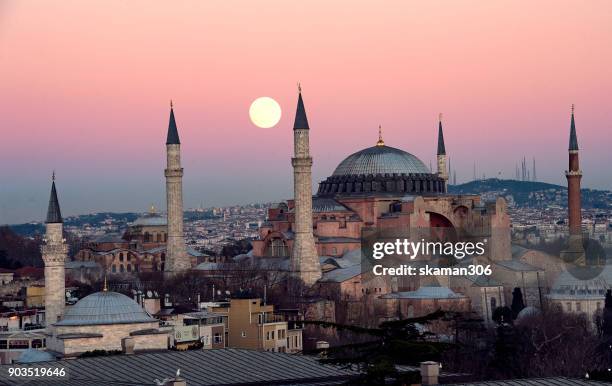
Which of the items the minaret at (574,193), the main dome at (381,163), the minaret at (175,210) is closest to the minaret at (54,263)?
the minaret at (175,210)

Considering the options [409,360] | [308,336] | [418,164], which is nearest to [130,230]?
[418,164]

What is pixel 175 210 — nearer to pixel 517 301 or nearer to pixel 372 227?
pixel 372 227

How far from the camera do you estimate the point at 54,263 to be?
6119 centimetres

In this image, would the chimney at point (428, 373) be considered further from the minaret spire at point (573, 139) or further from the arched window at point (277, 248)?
the minaret spire at point (573, 139)

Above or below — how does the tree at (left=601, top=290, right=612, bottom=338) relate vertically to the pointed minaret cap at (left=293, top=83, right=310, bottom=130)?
below

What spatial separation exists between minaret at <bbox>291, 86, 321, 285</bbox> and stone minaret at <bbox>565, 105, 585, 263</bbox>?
41.8 feet

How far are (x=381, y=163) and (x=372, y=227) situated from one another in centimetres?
579

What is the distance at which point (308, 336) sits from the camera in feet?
197

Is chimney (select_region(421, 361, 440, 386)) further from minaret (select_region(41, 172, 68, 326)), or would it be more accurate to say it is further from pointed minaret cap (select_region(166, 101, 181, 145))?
pointed minaret cap (select_region(166, 101, 181, 145))

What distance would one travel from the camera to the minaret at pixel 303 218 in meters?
73.1

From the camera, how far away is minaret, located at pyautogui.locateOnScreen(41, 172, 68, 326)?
59.1m

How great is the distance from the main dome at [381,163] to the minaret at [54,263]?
78.0 feet

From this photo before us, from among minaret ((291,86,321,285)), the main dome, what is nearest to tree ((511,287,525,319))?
minaret ((291,86,321,285))

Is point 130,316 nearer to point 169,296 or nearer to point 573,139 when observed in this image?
point 169,296
